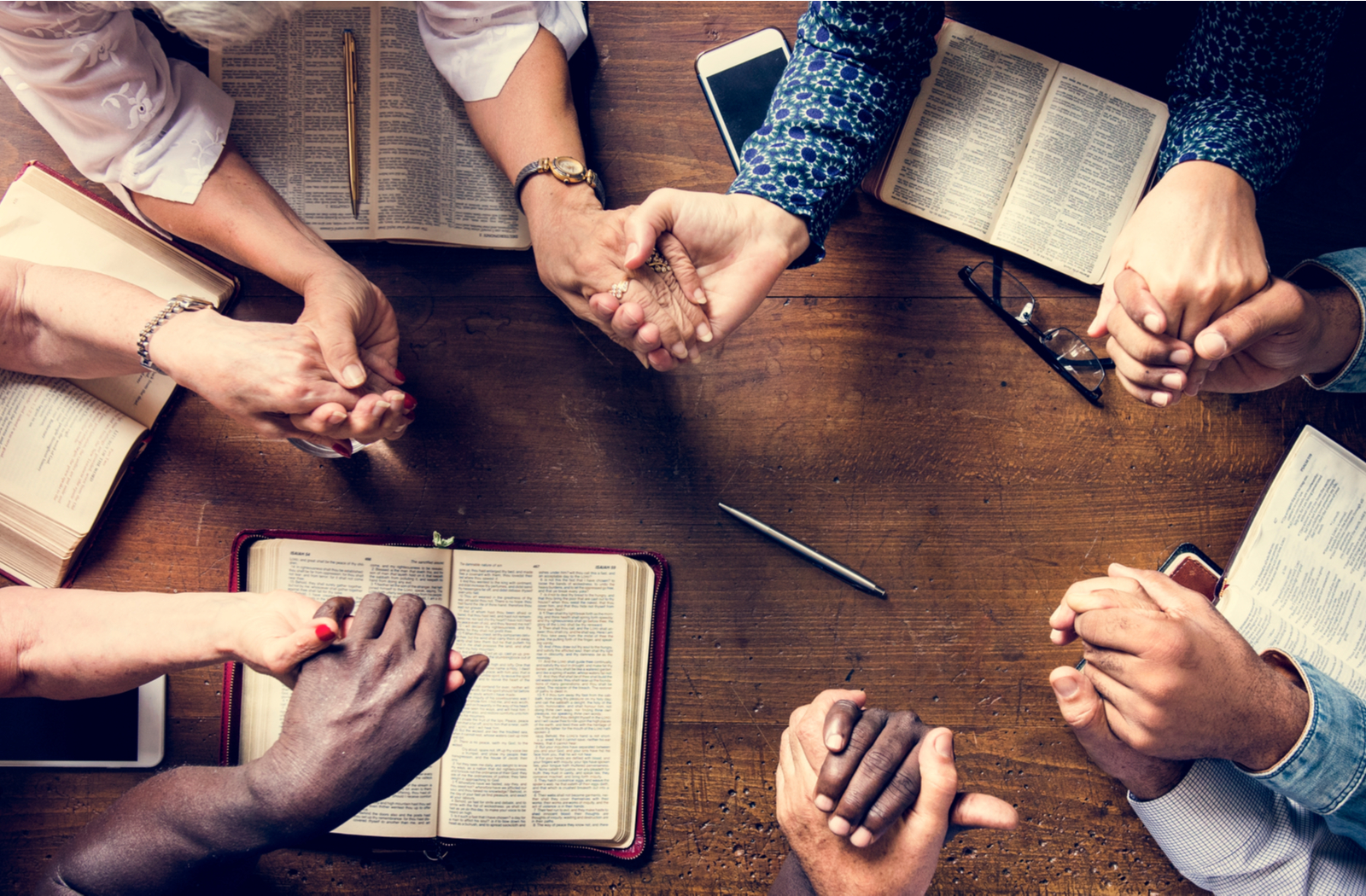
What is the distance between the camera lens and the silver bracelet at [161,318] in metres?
1.25

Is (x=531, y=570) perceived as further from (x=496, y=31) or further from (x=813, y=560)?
(x=496, y=31)

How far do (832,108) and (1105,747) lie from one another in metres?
1.22

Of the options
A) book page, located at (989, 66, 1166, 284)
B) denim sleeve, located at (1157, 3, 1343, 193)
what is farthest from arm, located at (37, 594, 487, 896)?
denim sleeve, located at (1157, 3, 1343, 193)

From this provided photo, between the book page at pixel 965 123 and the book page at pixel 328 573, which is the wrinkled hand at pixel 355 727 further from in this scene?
the book page at pixel 965 123

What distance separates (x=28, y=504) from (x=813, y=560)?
1.51m

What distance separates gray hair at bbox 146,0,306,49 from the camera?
43.1 inches

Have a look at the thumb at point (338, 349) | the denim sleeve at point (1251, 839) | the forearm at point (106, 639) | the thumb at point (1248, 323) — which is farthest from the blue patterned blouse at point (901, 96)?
the forearm at point (106, 639)

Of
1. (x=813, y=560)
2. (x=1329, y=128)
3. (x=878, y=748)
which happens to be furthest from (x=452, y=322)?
(x=1329, y=128)

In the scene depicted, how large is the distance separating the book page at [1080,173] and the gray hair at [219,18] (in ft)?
4.37

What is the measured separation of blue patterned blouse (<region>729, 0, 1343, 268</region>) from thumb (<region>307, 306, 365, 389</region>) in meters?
0.71

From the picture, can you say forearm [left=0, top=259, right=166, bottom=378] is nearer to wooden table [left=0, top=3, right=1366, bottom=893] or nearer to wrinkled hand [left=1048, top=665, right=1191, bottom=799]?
wooden table [left=0, top=3, right=1366, bottom=893]

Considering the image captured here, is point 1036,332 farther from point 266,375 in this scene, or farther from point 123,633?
point 123,633

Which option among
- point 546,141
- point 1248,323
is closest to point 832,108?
point 546,141

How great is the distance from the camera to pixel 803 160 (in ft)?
4.26
